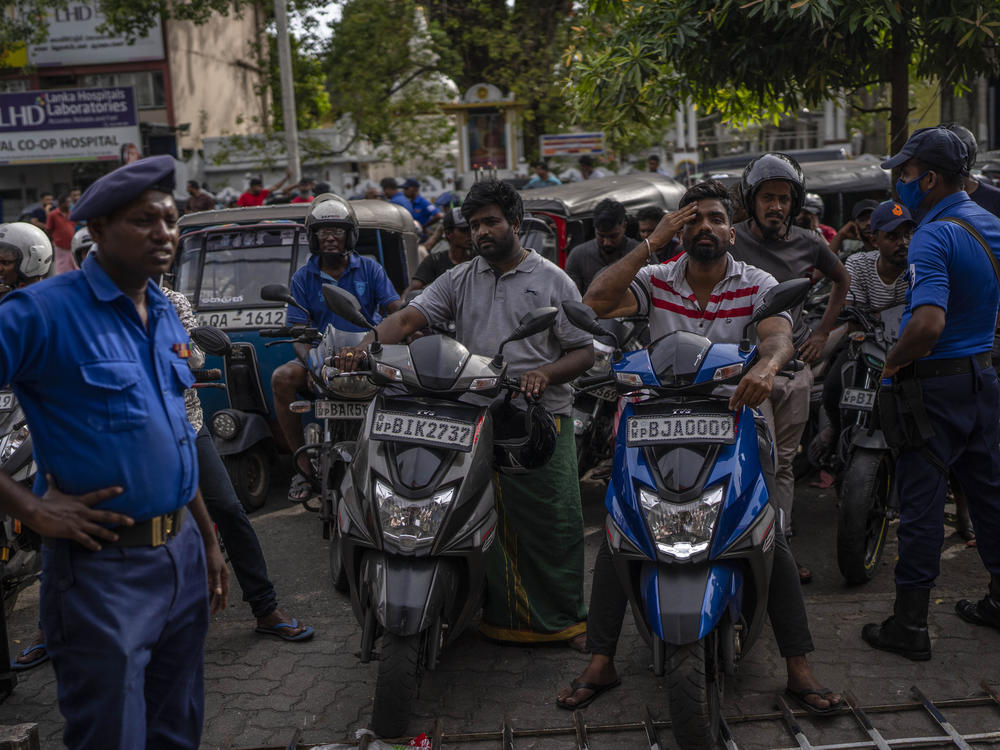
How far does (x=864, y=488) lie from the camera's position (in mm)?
4914

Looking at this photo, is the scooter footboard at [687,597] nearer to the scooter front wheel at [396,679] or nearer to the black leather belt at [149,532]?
the scooter front wheel at [396,679]

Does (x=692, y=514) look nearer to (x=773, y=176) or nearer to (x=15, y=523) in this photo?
(x=773, y=176)

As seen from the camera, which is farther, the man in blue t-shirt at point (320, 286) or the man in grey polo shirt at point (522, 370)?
the man in blue t-shirt at point (320, 286)

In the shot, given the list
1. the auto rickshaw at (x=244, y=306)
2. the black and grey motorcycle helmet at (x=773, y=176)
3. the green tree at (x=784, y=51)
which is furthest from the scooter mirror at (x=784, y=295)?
the auto rickshaw at (x=244, y=306)

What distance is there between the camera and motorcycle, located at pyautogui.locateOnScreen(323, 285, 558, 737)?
3568 millimetres

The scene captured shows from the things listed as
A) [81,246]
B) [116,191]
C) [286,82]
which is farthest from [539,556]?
[286,82]

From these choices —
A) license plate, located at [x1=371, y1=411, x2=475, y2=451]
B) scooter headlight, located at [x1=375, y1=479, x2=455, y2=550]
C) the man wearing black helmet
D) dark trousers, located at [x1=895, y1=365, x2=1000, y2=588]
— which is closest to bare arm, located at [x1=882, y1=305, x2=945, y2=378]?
dark trousers, located at [x1=895, y1=365, x2=1000, y2=588]

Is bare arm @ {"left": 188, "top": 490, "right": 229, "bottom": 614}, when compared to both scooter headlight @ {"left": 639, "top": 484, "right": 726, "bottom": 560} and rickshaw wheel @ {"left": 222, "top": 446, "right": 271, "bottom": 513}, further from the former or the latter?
rickshaw wheel @ {"left": 222, "top": 446, "right": 271, "bottom": 513}

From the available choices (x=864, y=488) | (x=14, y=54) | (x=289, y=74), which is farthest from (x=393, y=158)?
(x=864, y=488)

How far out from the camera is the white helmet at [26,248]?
490 cm

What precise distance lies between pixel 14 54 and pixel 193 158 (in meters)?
5.83

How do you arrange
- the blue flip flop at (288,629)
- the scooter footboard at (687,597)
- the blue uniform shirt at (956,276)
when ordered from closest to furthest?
the scooter footboard at (687,597) < the blue uniform shirt at (956,276) < the blue flip flop at (288,629)

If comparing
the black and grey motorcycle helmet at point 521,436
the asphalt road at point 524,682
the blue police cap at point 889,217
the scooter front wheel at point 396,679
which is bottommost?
the asphalt road at point 524,682

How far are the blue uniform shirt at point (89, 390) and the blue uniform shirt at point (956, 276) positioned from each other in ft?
9.47
